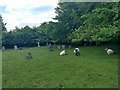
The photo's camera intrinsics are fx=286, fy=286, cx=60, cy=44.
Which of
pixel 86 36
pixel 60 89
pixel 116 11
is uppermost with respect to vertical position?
pixel 116 11

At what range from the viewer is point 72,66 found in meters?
23.2

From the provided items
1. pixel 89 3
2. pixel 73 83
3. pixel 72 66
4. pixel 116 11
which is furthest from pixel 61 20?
pixel 73 83

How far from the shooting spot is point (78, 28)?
1515 inches

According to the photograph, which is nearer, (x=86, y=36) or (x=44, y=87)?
(x=44, y=87)

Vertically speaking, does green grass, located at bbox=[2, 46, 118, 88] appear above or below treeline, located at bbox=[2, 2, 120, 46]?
below

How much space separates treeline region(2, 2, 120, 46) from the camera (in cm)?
2708

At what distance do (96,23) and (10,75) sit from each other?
1274 cm

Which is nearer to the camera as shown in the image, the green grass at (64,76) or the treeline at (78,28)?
the green grass at (64,76)

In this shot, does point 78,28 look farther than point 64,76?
Yes

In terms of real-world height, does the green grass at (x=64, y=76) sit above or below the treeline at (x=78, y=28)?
below

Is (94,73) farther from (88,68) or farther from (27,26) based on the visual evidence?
(27,26)

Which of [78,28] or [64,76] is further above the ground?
[78,28]

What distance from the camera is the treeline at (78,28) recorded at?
88.8 ft

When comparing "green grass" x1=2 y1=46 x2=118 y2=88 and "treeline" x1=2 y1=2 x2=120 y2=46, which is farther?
"treeline" x1=2 y1=2 x2=120 y2=46
